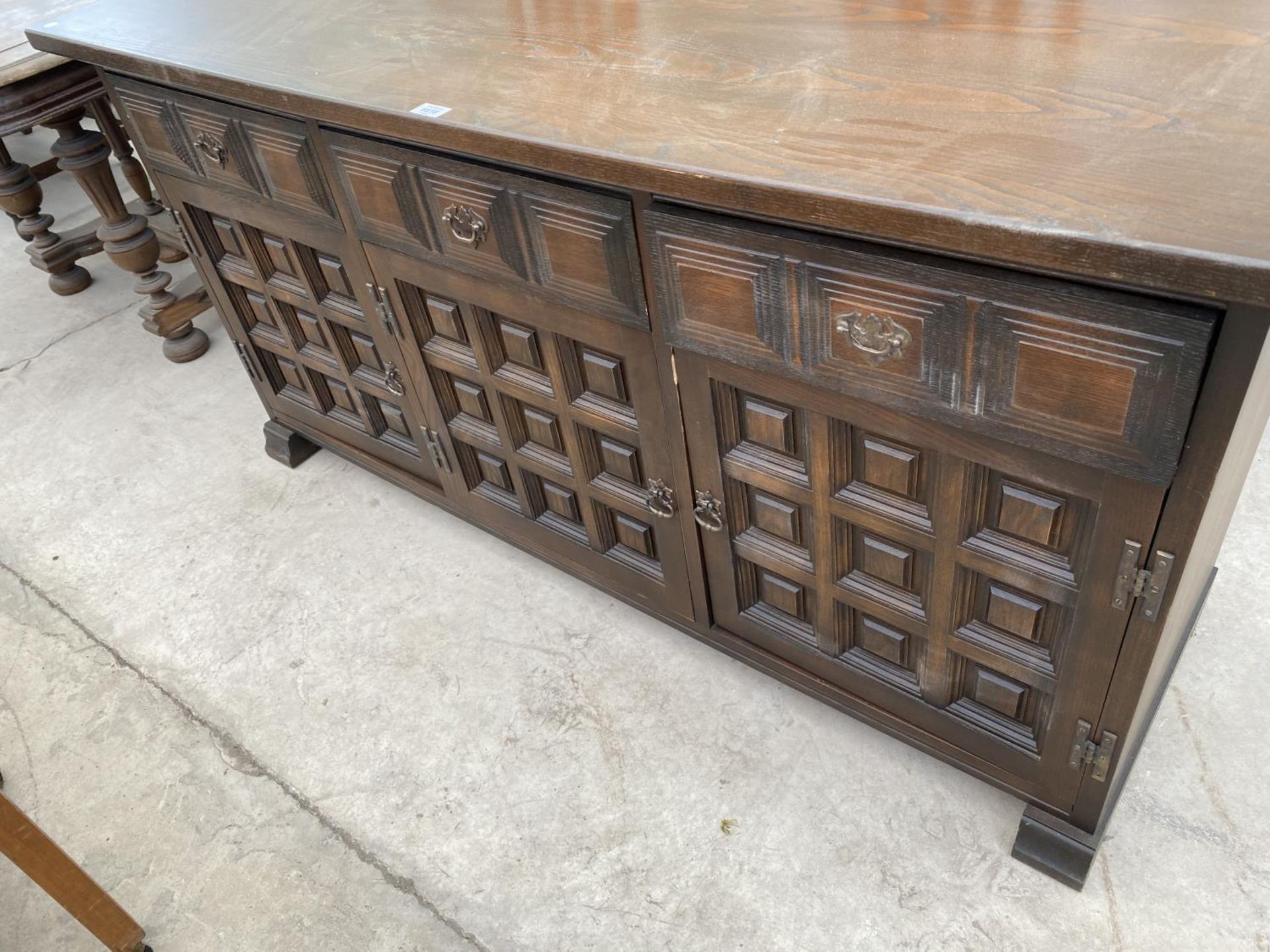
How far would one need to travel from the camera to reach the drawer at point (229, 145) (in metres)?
1.38

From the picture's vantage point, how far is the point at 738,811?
143cm

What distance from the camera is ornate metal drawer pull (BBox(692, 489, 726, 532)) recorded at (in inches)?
51.1

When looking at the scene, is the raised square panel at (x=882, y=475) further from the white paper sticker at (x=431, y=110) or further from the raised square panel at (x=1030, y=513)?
the white paper sticker at (x=431, y=110)

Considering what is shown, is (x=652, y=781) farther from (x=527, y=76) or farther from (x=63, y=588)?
(x=63, y=588)

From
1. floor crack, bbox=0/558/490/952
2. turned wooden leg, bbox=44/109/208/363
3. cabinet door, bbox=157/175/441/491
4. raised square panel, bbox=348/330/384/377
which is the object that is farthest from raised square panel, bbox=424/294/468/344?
turned wooden leg, bbox=44/109/208/363

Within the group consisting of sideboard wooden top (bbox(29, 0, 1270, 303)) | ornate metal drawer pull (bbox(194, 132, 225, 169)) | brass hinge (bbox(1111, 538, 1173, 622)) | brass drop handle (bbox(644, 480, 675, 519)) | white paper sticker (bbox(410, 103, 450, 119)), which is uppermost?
white paper sticker (bbox(410, 103, 450, 119))

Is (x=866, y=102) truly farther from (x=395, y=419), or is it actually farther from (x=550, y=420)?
(x=395, y=419)

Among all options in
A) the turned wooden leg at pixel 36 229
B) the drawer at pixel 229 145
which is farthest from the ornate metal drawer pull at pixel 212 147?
the turned wooden leg at pixel 36 229

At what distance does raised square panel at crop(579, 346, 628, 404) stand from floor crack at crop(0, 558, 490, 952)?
2.60ft

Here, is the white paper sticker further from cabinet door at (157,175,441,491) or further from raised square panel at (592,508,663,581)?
raised square panel at (592,508,663,581)

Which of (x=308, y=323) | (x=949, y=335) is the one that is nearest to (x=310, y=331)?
(x=308, y=323)

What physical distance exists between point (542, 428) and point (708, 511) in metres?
0.33

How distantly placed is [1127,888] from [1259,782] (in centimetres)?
28

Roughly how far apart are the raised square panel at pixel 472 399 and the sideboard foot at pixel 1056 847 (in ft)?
3.34
